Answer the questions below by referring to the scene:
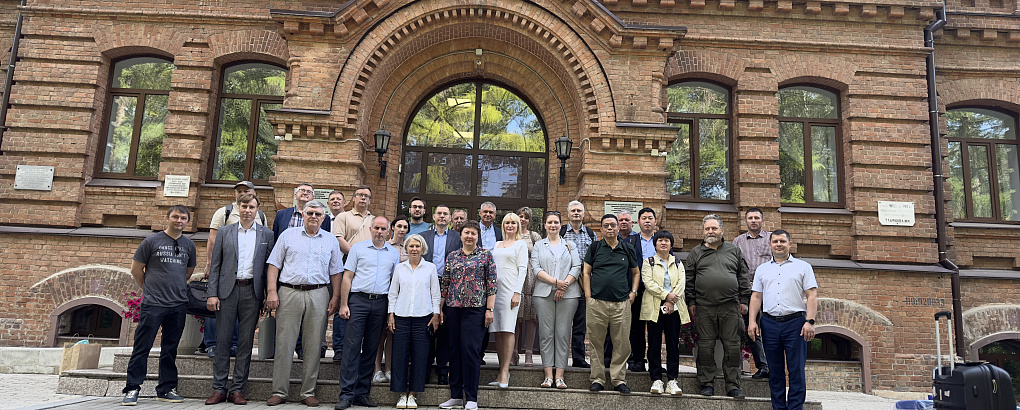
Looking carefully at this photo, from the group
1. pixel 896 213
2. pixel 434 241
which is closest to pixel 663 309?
pixel 434 241

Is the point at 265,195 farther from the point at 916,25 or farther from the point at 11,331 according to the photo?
the point at 916,25

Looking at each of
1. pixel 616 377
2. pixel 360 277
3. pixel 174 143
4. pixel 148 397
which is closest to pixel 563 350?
pixel 616 377

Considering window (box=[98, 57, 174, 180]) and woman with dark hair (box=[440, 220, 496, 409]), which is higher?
window (box=[98, 57, 174, 180])

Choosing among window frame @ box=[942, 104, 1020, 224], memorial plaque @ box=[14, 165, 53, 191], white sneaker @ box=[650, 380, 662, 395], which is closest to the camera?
white sneaker @ box=[650, 380, 662, 395]

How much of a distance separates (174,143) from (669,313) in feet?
30.1

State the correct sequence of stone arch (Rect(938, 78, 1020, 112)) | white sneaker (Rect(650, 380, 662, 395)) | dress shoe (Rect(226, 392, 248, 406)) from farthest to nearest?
stone arch (Rect(938, 78, 1020, 112)), white sneaker (Rect(650, 380, 662, 395)), dress shoe (Rect(226, 392, 248, 406))

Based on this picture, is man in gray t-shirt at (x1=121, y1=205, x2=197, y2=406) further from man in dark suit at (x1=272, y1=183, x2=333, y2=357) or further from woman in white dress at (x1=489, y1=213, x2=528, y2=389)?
woman in white dress at (x1=489, y1=213, x2=528, y2=389)

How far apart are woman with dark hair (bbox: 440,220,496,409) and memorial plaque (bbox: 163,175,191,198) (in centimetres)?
663

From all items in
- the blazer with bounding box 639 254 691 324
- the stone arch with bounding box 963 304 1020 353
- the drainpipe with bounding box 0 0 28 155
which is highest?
the drainpipe with bounding box 0 0 28 155

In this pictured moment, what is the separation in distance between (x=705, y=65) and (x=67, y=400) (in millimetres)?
10832

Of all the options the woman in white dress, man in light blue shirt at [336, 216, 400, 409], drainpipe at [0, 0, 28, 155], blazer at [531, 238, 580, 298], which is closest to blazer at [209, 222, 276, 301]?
man in light blue shirt at [336, 216, 400, 409]

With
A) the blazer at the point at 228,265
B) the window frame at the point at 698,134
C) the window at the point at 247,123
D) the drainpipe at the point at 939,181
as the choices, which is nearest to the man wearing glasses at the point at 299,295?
the blazer at the point at 228,265

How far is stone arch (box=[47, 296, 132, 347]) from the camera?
9.94 metres

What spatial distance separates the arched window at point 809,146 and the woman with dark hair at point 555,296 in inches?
255
